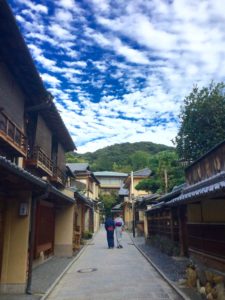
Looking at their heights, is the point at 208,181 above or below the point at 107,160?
below

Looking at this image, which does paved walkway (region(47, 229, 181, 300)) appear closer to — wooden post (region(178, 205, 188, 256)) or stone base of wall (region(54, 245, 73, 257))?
wooden post (region(178, 205, 188, 256))

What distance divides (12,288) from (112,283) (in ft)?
9.34

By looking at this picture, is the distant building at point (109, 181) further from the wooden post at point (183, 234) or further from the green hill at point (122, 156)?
the wooden post at point (183, 234)

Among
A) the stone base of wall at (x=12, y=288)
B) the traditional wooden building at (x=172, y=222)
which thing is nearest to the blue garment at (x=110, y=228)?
the traditional wooden building at (x=172, y=222)

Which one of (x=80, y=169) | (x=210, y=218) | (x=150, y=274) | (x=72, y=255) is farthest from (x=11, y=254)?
(x=80, y=169)

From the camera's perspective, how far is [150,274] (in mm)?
10750

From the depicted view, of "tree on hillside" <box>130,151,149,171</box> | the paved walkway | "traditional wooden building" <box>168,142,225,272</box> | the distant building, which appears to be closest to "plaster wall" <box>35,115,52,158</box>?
the paved walkway

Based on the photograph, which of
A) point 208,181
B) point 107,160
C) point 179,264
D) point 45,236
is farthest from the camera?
point 107,160

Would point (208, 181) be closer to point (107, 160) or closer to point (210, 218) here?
point (210, 218)

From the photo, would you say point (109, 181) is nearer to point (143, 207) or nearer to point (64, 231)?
point (143, 207)

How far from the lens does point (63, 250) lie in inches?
619

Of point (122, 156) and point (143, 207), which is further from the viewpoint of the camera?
point (122, 156)

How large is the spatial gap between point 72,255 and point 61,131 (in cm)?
813

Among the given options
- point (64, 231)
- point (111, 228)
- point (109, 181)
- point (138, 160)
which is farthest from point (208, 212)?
point (138, 160)
